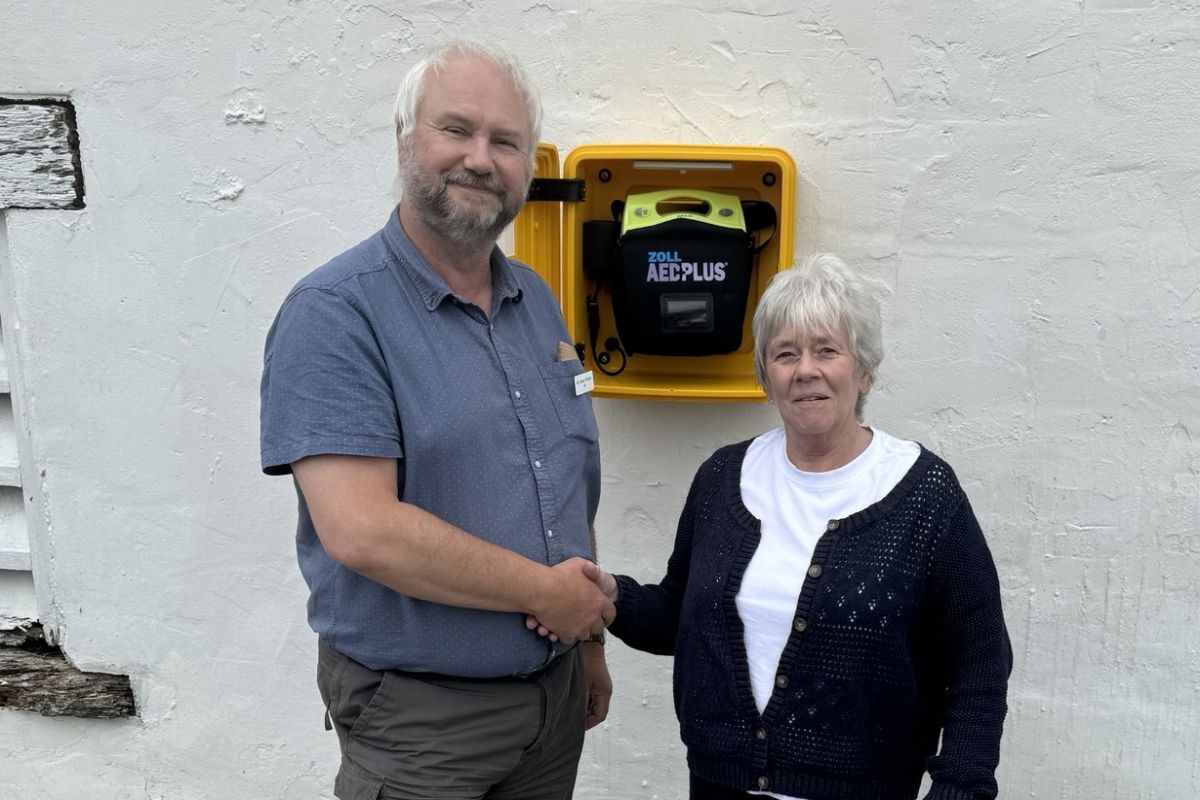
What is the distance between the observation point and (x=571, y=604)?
184 cm

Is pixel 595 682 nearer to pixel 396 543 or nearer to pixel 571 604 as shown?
pixel 571 604

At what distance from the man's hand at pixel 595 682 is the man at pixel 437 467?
12.7 inches

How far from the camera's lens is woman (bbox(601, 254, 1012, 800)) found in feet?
5.55

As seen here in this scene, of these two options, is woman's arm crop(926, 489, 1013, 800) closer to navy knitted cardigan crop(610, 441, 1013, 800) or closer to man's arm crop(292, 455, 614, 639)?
navy knitted cardigan crop(610, 441, 1013, 800)

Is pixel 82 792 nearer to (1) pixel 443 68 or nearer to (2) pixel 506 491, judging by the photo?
(2) pixel 506 491

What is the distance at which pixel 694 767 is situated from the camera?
189 centimetres

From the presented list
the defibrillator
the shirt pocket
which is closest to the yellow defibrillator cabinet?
the defibrillator

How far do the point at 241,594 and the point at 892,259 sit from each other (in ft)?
6.00

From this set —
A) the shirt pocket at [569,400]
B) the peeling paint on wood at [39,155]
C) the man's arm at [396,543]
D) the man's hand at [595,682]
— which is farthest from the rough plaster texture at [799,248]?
the man's arm at [396,543]

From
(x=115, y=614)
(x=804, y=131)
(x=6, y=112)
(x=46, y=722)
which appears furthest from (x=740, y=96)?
(x=46, y=722)

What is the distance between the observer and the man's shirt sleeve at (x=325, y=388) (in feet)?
5.41

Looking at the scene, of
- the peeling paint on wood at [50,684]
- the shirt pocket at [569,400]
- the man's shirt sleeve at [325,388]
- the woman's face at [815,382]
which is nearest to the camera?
the man's shirt sleeve at [325,388]

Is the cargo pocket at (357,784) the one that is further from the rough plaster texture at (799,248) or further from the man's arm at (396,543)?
the rough plaster texture at (799,248)

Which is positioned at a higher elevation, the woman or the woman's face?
the woman's face
